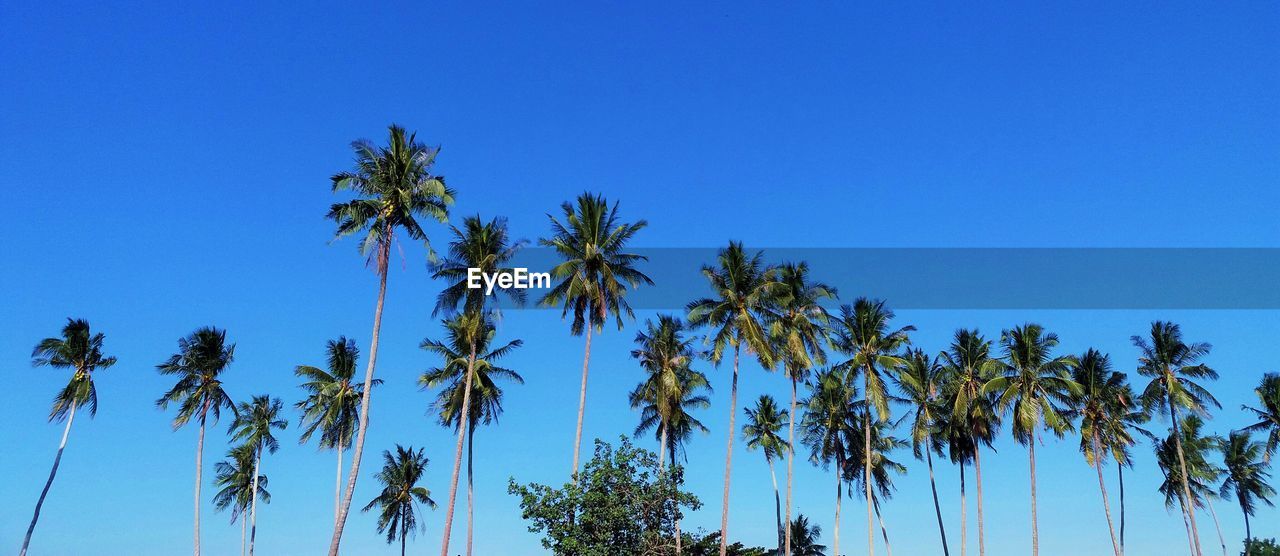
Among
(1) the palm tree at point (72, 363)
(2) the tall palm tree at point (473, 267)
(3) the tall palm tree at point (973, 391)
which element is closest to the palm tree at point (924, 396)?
(3) the tall palm tree at point (973, 391)

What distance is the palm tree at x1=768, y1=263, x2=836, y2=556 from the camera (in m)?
41.2

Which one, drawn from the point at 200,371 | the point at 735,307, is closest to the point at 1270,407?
the point at 735,307

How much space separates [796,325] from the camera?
141ft

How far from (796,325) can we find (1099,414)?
2321 cm

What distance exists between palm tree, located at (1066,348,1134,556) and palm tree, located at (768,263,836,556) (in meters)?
19.4

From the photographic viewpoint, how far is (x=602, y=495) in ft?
127

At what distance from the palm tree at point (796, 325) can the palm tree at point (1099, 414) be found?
19.4m

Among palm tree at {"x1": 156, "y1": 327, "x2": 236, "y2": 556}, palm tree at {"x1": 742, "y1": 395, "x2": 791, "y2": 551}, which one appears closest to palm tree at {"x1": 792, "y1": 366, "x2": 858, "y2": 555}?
palm tree at {"x1": 742, "y1": 395, "x2": 791, "y2": 551}

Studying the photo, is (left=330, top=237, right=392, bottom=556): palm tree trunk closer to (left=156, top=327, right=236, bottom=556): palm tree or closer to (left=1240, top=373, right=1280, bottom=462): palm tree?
(left=156, top=327, right=236, bottom=556): palm tree

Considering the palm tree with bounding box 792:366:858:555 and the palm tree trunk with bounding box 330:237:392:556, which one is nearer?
the palm tree trunk with bounding box 330:237:392:556

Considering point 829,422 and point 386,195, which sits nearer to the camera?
point 386,195

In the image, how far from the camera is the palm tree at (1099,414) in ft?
172

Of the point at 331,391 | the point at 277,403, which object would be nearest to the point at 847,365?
the point at 331,391

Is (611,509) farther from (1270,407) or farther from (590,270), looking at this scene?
(1270,407)
